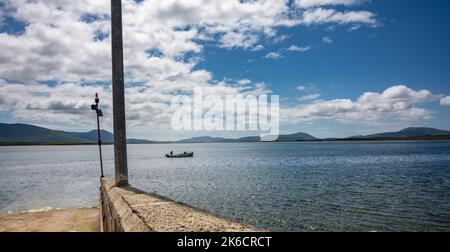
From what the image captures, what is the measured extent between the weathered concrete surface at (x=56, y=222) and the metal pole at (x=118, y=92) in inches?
280

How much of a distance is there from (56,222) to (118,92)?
11.0 m

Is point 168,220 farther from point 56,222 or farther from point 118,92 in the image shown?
point 56,222

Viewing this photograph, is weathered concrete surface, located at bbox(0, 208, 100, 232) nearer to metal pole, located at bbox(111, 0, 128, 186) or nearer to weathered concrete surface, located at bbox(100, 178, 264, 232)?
metal pole, located at bbox(111, 0, 128, 186)

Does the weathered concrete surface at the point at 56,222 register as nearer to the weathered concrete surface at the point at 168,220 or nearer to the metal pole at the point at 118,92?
the metal pole at the point at 118,92

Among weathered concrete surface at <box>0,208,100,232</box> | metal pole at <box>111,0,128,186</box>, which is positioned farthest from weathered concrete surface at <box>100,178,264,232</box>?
weathered concrete surface at <box>0,208,100,232</box>

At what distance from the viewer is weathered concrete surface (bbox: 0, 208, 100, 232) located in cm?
1473

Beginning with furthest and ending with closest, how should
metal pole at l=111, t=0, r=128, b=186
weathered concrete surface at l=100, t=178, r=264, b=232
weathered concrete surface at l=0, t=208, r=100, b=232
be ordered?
weathered concrete surface at l=0, t=208, r=100, b=232 < metal pole at l=111, t=0, r=128, b=186 < weathered concrete surface at l=100, t=178, r=264, b=232

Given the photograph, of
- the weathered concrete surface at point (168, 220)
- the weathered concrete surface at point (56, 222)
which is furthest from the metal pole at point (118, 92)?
the weathered concrete surface at point (56, 222)

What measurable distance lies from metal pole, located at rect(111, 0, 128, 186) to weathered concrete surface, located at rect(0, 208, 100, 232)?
23.3ft

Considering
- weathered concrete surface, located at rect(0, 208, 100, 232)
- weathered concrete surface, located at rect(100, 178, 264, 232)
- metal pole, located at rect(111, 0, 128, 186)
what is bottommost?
weathered concrete surface, located at rect(0, 208, 100, 232)

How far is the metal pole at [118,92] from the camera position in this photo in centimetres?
916

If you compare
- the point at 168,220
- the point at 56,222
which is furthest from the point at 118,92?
the point at 56,222

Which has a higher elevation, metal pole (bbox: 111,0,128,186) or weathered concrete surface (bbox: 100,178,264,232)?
metal pole (bbox: 111,0,128,186)
